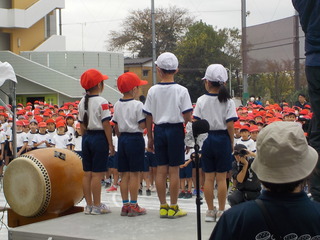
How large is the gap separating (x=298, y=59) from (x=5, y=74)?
1101cm

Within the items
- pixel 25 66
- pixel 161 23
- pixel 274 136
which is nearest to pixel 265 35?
pixel 274 136

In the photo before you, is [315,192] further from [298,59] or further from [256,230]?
[298,59]

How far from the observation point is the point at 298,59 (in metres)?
20.4

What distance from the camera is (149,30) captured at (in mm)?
76812

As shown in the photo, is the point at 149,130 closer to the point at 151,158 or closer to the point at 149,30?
the point at 151,158

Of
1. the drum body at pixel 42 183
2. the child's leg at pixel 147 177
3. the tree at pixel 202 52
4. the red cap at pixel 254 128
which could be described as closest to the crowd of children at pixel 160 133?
the drum body at pixel 42 183

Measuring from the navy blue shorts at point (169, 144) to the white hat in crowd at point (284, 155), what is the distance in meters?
4.64

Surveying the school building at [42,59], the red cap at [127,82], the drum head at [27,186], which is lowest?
the drum head at [27,186]

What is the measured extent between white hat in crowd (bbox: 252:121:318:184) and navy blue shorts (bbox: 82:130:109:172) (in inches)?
214

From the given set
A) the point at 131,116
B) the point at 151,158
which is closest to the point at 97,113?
the point at 131,116

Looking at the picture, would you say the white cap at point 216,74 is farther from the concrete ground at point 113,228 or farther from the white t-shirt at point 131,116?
the concrete ground at point 113,228

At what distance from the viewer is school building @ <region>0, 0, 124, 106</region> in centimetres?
4178

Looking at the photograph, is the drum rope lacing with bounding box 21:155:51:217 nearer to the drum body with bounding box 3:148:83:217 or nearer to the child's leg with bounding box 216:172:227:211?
the drum body with bounding box 3:148:83:217

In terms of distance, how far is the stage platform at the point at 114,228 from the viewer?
21.9 ft
